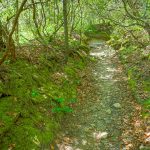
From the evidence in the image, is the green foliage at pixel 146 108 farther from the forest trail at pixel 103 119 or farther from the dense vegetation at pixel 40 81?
the forest trail at pixel 103 119

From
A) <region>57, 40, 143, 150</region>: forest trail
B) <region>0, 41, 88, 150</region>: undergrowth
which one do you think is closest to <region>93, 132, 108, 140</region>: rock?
<region>57, 40, 143, 150</region>: forest trail

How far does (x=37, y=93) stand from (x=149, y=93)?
4812 mm

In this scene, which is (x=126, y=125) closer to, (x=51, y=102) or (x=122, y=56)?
(x=51, y=102)

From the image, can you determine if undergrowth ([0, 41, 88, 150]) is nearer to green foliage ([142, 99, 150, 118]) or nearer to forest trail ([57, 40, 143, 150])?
forest trail ([57, 40, 143, 150])

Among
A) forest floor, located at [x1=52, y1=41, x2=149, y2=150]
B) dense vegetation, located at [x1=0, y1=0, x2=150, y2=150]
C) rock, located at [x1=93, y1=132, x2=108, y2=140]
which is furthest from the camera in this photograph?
rock, located at [x1=93, y1=132, x2=108, y2=140]

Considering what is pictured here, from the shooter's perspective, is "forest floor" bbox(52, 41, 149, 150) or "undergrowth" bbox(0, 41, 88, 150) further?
"forest floor" bbox(52, 41, 149, 150)

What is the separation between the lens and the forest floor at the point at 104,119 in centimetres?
870

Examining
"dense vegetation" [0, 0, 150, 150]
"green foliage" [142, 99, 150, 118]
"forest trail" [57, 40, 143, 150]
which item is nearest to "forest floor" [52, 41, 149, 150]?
"forest trail" [57, 40, 143, 150]

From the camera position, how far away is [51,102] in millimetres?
10516

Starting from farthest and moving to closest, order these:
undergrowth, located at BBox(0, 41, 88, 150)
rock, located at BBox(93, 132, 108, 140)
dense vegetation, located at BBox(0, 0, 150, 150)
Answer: rock, located at BBox(93, 132, 108, 140) → dense vegetation, located at BBox(0, 0, 150, 150) → undergrowth, located at BBox(0, 41, 88, 150)

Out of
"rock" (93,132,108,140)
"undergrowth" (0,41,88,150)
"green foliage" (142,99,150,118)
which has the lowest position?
"rock" (93,132,108,140)

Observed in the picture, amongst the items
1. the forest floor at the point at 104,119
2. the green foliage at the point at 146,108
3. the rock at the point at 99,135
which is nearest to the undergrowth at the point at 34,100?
the forest floor at the point at 104,119

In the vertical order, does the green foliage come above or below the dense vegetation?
below

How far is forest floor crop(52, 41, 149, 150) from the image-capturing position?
870cm
